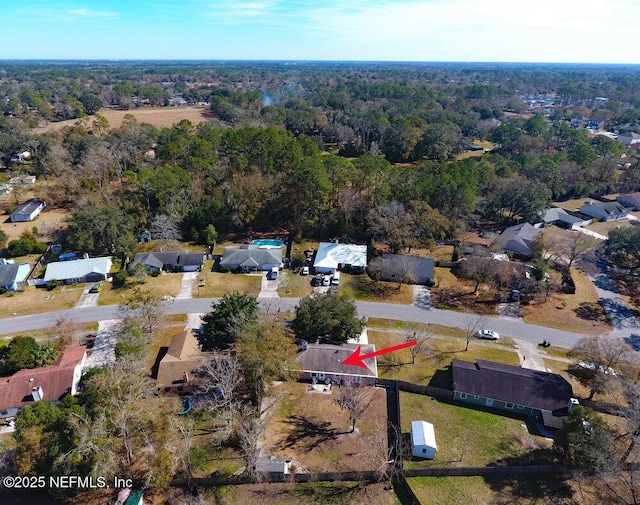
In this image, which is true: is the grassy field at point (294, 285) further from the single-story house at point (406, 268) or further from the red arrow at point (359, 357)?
the red arrow at point (359, 357)

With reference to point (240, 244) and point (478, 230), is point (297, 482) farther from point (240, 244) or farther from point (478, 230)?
point (478, 230)

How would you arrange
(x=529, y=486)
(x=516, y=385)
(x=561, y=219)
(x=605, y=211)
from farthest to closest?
(x=605, y=211), (x=561, y=219), (x=516, y=385), (x=529, y=486)

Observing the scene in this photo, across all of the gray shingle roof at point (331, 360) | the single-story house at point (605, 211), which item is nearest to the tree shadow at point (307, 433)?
the gray shingle roof at point (331, 360)

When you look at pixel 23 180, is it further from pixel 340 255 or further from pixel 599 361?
pixel 599 361

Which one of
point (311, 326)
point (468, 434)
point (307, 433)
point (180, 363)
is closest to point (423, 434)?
point (468, 434)

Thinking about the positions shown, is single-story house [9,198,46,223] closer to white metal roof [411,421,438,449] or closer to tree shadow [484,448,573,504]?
white metal roof [411,421,438,449]

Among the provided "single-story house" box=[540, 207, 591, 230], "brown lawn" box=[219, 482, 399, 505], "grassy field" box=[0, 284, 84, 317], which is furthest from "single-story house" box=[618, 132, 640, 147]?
"grassy field" box=[0, 284, 84, 317]

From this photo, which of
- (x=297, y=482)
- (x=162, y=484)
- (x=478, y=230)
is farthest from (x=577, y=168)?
(x=162, y=484)
